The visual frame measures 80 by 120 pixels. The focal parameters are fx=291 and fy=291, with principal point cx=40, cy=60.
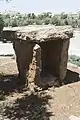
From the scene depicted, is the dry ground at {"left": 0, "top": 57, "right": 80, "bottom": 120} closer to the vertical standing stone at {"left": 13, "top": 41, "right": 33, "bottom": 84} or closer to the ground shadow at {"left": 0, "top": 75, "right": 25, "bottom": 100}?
the ground shadow at {"left": 0, "top": 75, "right": 25, "bottom": 100}

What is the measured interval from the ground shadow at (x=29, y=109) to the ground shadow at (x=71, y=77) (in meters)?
2.15

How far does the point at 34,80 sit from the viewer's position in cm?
902

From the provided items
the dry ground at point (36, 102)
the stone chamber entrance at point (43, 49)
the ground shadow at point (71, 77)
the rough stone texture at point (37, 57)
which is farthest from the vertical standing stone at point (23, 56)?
the ground shadow at point (71, 77)

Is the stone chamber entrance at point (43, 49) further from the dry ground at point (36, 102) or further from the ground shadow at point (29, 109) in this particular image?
the ground shadow at point (29, 109)

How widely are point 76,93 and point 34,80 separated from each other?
138cm

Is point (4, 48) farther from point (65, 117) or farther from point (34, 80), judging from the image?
point (65, 117)

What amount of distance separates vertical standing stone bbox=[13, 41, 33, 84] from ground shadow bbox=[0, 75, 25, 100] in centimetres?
28

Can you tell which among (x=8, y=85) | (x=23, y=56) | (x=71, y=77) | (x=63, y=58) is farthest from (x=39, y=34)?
(x=71, y=77)

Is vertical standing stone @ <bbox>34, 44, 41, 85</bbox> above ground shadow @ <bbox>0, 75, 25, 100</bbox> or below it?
above

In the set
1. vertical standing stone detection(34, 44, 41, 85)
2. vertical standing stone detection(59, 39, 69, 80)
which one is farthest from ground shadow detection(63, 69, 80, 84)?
vertical standing stone detection(34, 44, 41, 85)

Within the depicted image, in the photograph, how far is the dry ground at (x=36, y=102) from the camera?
23.7 ft

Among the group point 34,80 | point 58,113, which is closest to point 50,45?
point 34,80

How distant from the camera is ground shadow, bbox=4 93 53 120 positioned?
7125 mm

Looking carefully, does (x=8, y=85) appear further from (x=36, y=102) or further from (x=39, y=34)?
(x=39, y=34)
